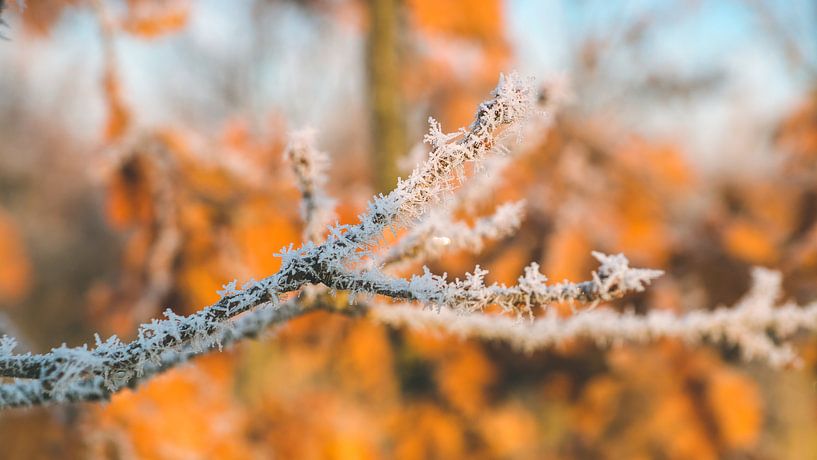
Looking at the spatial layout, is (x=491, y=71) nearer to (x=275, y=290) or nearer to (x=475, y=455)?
(x=475, y=455)

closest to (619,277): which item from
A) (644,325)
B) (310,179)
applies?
(310,179)

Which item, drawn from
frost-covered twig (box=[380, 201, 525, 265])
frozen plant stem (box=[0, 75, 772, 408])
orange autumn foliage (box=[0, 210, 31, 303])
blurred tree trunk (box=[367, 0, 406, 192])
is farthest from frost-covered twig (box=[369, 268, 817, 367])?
orange autumn foliage (box=[0, 210, 31, 303])

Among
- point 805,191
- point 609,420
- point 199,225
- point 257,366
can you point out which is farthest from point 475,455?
point 805,191

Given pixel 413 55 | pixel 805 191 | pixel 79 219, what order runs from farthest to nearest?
1. pixel 79 219
2. pixel 413 55
3. pixel 805 191

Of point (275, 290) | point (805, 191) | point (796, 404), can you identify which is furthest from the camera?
point (796, 404)

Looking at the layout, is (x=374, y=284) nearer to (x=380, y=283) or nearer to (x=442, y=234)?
(x=380, y=283)
